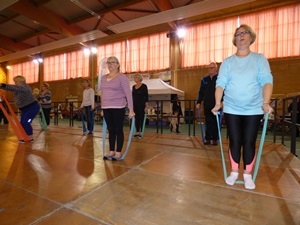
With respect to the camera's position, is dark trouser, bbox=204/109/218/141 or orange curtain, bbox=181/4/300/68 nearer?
dark trouser, bbox=204/109/218/141

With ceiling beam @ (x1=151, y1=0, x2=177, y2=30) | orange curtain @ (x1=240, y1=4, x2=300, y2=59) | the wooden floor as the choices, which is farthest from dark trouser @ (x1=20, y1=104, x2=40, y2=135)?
orange curtain @ (x1=240, y1=4, x2=300, y2=59)

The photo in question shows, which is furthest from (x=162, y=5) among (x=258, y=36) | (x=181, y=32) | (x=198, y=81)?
(x=258, y=36)

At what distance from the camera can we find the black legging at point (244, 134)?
5.12 ft

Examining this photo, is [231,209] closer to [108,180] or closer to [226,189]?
[226,189]

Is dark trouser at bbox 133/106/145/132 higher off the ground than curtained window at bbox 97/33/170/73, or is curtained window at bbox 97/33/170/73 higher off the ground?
curtained window at bbox 97/33/170/73

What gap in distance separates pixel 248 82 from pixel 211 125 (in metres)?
1.78

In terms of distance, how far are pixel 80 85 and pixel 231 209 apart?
43.9ft

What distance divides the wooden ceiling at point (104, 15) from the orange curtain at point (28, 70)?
3.34 meters

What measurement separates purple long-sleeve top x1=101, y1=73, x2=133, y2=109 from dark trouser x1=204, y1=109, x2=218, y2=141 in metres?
1.54

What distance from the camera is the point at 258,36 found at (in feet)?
26.6

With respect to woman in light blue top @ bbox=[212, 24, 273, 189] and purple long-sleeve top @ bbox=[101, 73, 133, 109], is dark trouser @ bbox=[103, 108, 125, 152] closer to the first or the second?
purple long-sleeve top @ bbox=[101, 73, 133, 109]

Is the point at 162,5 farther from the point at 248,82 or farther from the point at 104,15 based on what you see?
the point at 248,82

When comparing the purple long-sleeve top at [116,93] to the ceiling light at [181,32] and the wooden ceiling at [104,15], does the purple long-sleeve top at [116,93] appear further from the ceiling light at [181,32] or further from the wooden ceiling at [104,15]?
the ceiling light at [181,32]

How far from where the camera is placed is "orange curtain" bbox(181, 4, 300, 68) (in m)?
7.52
